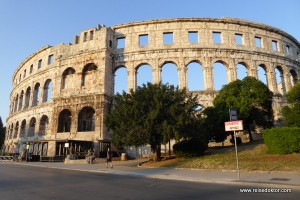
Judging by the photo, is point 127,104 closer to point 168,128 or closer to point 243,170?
point 168,128

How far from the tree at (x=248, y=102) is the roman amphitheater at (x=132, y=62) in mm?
7310

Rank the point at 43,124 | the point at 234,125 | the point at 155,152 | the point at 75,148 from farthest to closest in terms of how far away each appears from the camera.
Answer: the point at 43,124
the point at 75,148
the point at 155,152
the point at 234,125

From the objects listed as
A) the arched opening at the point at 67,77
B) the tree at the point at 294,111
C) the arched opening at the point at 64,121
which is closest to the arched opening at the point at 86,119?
the arched opening at the point at 64,121

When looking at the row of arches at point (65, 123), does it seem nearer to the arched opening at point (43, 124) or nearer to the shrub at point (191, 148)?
the arched opening at point (43, 124)

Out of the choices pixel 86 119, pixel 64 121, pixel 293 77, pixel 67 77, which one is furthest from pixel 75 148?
pixel 293 77

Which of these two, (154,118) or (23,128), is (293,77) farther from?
(23,128)

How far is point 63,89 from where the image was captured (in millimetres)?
39250

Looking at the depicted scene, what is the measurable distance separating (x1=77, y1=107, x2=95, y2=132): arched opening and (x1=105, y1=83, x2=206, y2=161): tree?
14.9 m

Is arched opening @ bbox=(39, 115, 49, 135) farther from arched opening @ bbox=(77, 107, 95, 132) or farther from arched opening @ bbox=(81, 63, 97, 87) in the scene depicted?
arched opening @ bbox=(81, 63, 97, 87)

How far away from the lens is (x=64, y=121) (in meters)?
38.8

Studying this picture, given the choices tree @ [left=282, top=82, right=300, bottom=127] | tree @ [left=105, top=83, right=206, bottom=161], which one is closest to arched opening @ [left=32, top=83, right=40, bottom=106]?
tree @ [left=105, top=83, right=206, bottom=161]

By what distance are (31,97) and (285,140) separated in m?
42.7

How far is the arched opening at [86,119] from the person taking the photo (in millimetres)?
37188

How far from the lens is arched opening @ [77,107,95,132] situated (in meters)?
37.2
